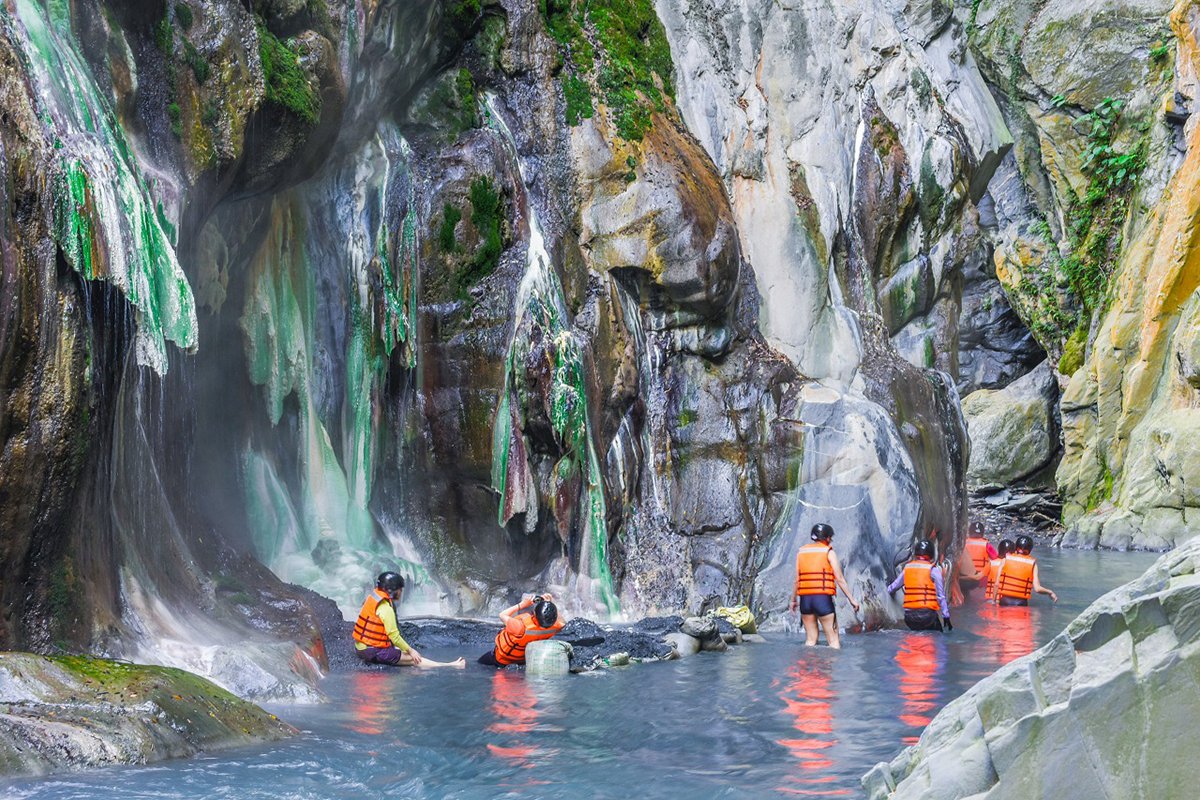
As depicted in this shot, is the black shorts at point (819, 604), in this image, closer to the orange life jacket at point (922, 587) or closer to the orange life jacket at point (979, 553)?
the orange life jacket at point (922, 587)

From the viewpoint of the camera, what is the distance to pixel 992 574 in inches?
710

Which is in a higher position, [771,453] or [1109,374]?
[1109,374]

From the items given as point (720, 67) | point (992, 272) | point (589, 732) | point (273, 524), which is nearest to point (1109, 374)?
point (992, 272)

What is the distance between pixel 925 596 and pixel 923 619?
0.27 meters

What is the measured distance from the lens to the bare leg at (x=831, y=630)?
1214 centimetres

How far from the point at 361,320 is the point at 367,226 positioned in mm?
1201

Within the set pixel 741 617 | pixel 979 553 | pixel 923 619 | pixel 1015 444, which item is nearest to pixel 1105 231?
pixel 1015 444

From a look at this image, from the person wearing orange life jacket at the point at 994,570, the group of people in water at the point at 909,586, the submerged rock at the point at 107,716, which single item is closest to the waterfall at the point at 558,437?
the group of people in water at the point at 909,586

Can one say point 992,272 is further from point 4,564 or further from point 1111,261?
point 4,564

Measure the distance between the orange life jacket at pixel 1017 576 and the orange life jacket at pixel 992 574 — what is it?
37cm

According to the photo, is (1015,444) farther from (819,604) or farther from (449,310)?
(449,310)

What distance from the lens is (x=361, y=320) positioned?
14.5 m

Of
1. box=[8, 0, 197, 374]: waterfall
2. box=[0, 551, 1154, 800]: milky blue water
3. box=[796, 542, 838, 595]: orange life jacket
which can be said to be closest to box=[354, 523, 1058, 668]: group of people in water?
box=[796, 542, 838, 595]: orange life jacket

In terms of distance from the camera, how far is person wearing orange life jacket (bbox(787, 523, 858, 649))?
40.2 feet
